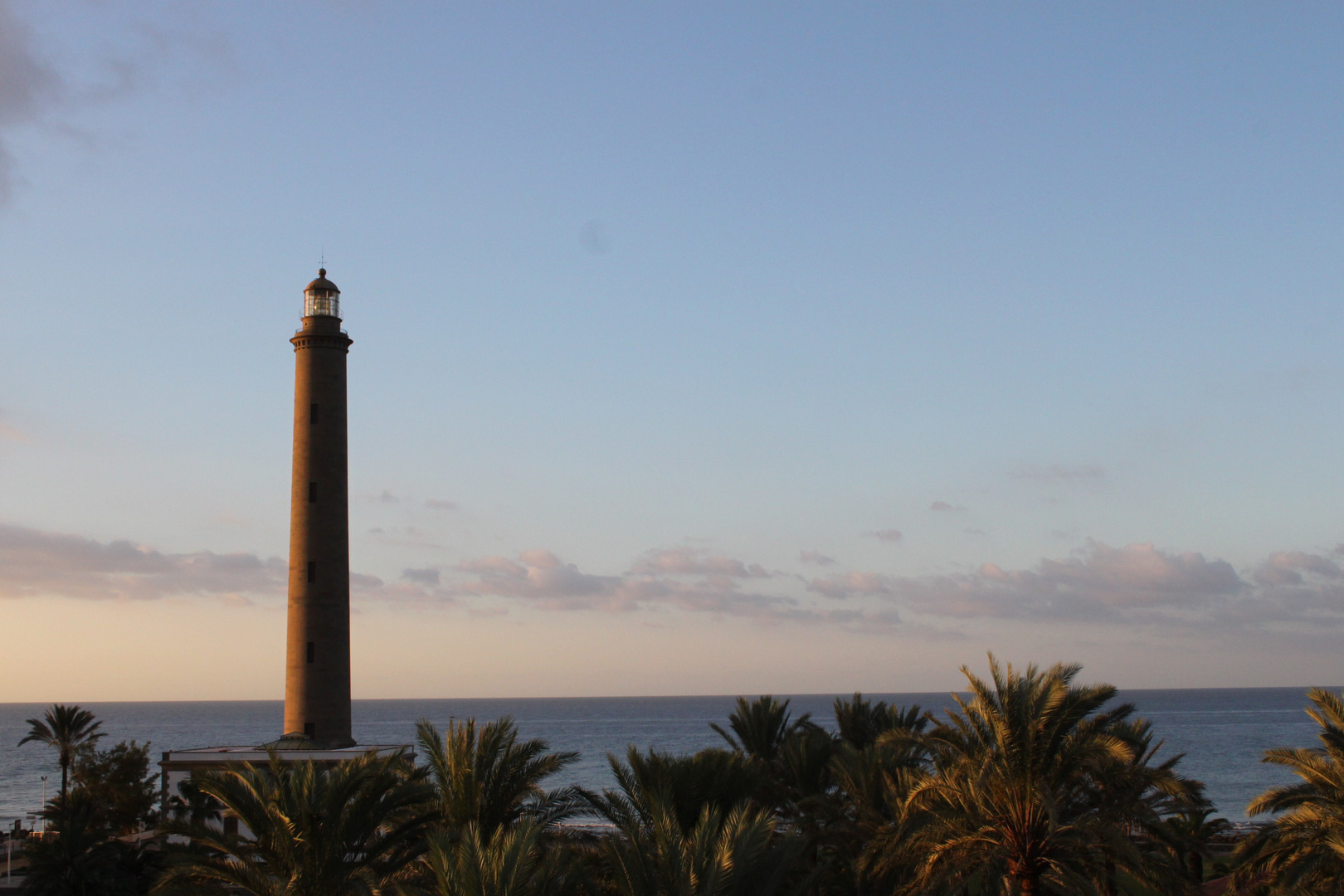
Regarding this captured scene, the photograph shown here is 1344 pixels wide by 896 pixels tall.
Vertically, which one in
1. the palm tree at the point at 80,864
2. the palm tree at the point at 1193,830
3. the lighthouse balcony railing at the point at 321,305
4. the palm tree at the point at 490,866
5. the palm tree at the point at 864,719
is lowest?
the palm tree at the point at 1193,830

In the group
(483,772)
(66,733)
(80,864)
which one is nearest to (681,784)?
(483,772)

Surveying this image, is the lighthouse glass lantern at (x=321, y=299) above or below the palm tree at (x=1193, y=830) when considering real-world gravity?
above

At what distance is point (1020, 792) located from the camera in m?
23.3

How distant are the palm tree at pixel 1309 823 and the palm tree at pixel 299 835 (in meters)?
16.8

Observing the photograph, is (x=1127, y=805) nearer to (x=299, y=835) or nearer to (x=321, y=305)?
(x=299, y=835)

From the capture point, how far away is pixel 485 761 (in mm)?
24172

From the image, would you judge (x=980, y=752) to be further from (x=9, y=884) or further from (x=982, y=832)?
(x=9, y=884)

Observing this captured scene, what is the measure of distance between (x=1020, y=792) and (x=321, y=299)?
1328 inches

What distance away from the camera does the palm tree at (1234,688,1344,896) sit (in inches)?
941

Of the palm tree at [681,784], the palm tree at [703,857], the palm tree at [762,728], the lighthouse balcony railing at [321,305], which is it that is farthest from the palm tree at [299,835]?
the lighthouse balcony railing at [321,305]

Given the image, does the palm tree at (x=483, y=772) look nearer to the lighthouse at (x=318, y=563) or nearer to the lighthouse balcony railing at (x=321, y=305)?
the lighthouse at (x=318, y=563)

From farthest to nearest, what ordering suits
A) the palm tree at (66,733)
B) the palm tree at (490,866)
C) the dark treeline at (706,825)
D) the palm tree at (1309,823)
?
1. the palm tree at (66,733)
2. the palm tree at (1309,823)
3. the dark treeline at (706,825)
4. the palm tree at (490,866)

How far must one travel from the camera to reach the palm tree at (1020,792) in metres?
23.1

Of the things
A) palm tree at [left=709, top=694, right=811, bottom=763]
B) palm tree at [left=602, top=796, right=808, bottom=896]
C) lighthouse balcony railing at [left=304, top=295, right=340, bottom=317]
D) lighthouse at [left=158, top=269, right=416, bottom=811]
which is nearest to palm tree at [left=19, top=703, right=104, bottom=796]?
lighthouse at [left=158, top=269, right=416, bottom=811]
